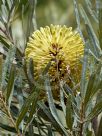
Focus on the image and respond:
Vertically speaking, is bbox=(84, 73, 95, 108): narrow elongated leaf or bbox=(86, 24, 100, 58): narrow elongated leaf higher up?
bbox=(86, 24, 100, 58): narrow elongated leaf

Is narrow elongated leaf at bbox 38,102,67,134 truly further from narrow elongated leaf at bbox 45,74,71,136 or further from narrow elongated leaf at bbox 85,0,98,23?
narrow elongated leaf at bbox 85,0,98,23

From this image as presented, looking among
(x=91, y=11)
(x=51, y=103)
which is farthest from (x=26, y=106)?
(x=91, y=11)

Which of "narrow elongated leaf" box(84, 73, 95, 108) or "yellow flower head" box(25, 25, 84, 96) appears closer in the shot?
"narrow elongated leaf" box(84, 73, 95, 108)

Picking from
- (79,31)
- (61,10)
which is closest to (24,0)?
(79,31)

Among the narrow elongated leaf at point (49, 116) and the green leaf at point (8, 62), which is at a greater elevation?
the green leaf at point (8, 62)

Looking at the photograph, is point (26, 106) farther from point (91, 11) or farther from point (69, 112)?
point (91, 11)

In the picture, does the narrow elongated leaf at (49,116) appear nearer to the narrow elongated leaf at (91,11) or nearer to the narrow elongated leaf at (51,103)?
the narrow elongated leaf at (51,103)

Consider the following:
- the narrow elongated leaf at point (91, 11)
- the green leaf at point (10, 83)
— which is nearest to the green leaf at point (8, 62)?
the green leaf at point (10, 83)

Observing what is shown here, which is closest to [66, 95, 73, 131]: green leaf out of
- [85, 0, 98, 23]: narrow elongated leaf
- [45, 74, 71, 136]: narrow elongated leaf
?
[45, 74, 71, 136]: narrow elongated leaf
